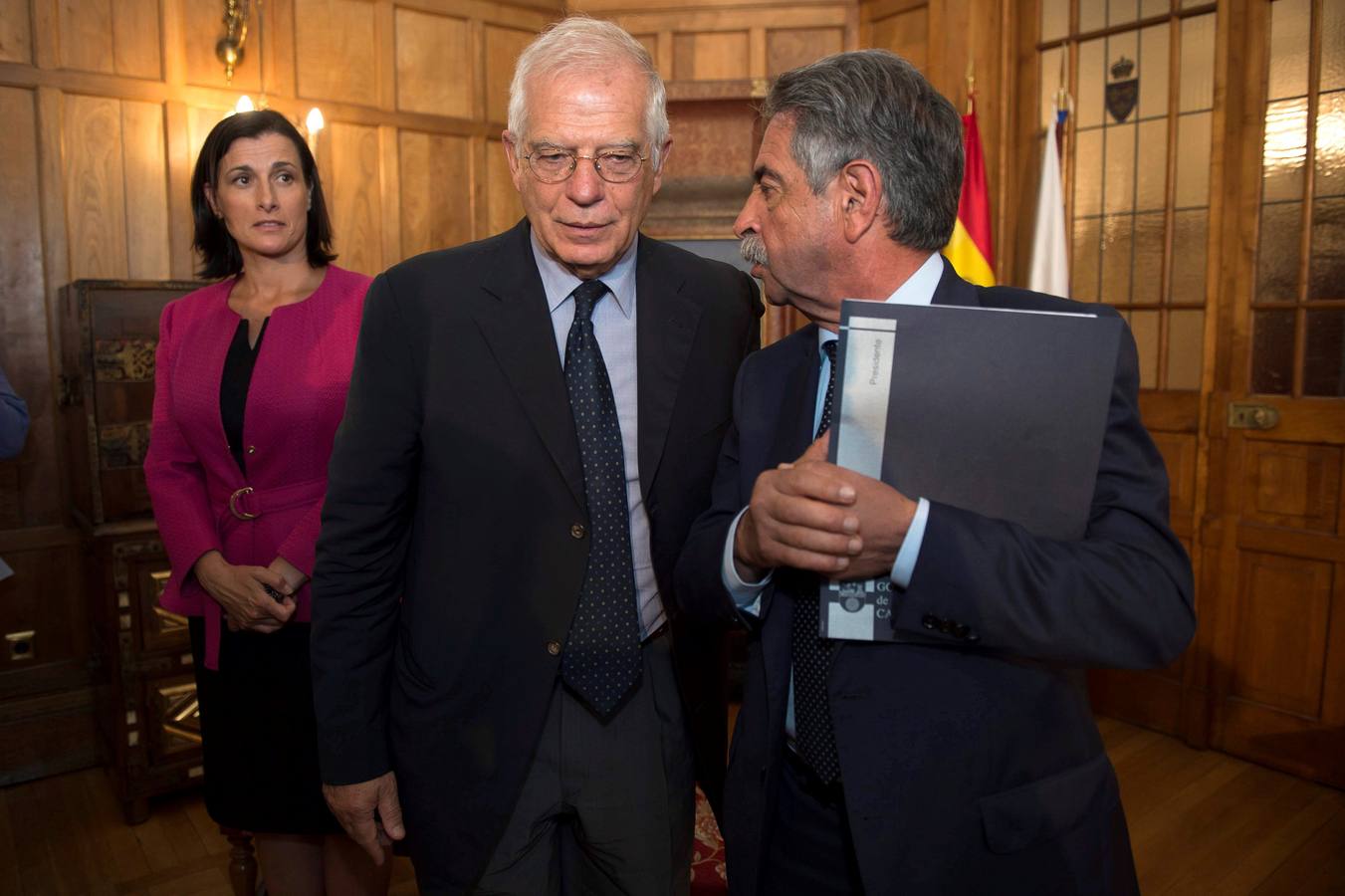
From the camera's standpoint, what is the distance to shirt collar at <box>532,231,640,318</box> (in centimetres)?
154

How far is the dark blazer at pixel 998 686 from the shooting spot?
1.03 metres

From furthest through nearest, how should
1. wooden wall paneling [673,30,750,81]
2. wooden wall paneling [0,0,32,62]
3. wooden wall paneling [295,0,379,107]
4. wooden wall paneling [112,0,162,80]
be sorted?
1. wooden wall paneling [673,30,750,81]
2. wooden wall paneling [295,0,379,107]
3. wooden wall paneling [112,0,162,80]
4. wooden wall paneling [0,0,32,62]

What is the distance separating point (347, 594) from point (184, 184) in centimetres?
324

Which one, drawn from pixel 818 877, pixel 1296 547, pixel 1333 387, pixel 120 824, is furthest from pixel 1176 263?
pixel 120 824

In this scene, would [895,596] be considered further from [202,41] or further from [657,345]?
[202,41]

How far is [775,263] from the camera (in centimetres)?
135

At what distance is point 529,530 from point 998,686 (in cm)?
69

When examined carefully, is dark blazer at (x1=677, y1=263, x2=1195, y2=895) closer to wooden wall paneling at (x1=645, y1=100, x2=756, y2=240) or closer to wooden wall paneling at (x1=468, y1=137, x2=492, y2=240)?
wooden wall paneling at (x1=645, y1=100, x2=756, y2=240)

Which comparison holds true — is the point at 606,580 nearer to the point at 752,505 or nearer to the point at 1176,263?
the point at 752,505

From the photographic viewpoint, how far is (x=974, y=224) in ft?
13.6

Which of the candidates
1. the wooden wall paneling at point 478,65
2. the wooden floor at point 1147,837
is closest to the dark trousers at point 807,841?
the wooden floor at point 1147,837

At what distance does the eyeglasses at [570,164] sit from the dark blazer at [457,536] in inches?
5.7

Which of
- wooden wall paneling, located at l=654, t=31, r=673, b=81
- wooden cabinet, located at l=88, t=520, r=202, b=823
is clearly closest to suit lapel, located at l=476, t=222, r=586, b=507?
wooden cabinet, located at l=88, t=520, r=202, b=823

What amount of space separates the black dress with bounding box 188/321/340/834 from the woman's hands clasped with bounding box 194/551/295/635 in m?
0.05
